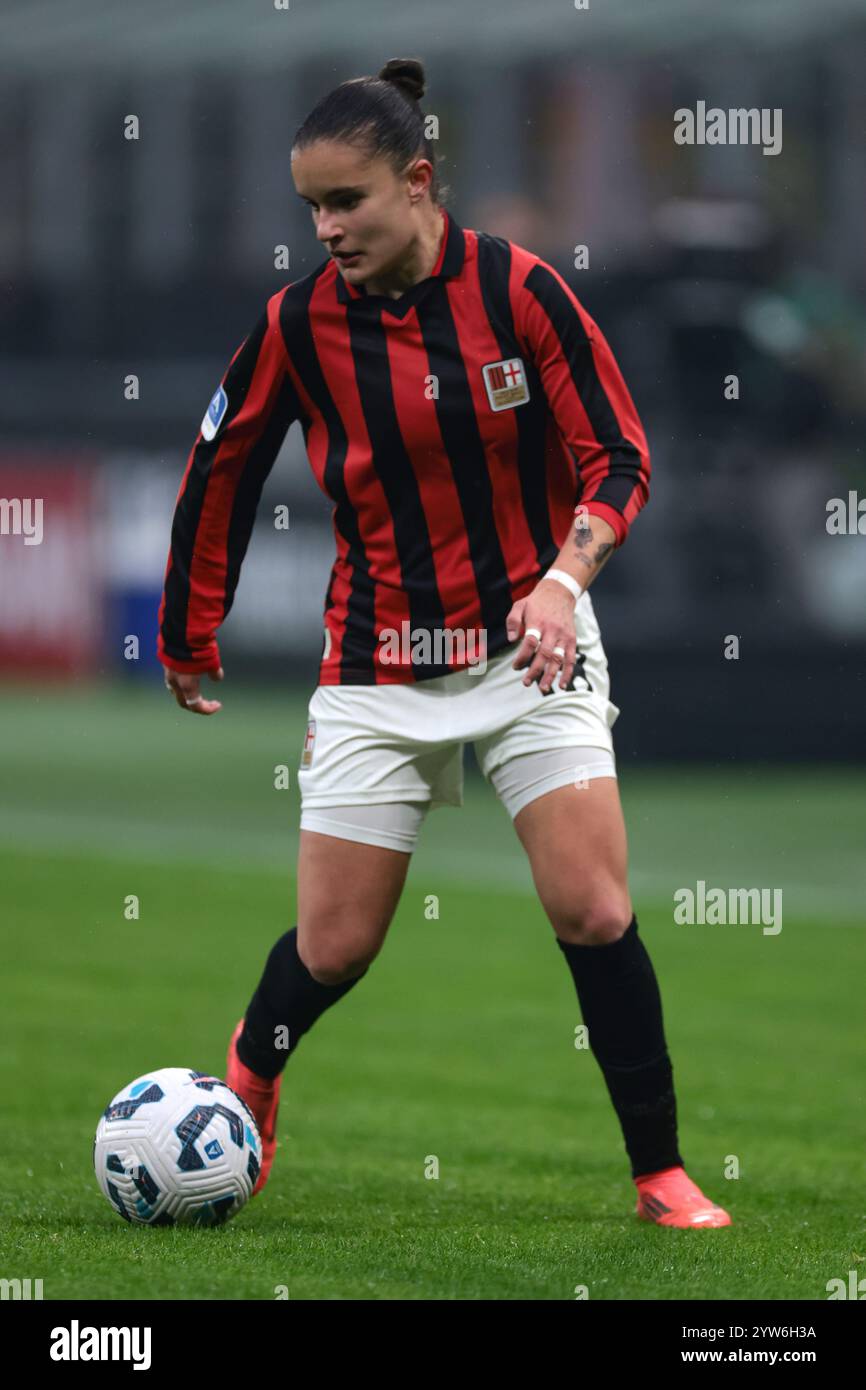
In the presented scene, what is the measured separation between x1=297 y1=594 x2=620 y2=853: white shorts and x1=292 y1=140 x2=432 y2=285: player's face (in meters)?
0.75

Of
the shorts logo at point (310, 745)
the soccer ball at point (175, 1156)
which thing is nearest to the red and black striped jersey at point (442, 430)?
the shorts logo at point (310, 745)

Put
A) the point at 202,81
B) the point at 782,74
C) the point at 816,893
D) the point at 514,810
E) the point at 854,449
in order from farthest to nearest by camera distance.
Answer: the point at 202,81
the point at 782,74
the point at 854,449
the point at 816,893
the point at 514,810

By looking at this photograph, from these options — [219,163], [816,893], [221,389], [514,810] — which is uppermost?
[219,163]

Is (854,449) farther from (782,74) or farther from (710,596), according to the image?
(782,74)

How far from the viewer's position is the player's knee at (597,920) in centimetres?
404

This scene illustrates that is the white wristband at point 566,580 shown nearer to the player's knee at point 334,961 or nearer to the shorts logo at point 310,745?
the shorts logo at point 310,745

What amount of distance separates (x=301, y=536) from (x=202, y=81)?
8.02 metres

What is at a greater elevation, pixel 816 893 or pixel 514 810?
pixel 514 810

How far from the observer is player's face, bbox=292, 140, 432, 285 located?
384cm

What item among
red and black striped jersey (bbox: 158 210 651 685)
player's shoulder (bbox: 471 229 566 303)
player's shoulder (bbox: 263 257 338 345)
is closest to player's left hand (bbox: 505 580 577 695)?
red and black striped jersey (bbox: 158 210 651 685)

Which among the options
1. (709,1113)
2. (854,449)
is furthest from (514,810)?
(854,449)

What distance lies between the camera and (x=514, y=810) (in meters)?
4.11

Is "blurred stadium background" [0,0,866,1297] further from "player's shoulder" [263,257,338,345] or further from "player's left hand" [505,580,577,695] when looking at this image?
"player's left hand" [505,580,577,695]

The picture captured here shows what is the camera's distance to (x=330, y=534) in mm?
17203
